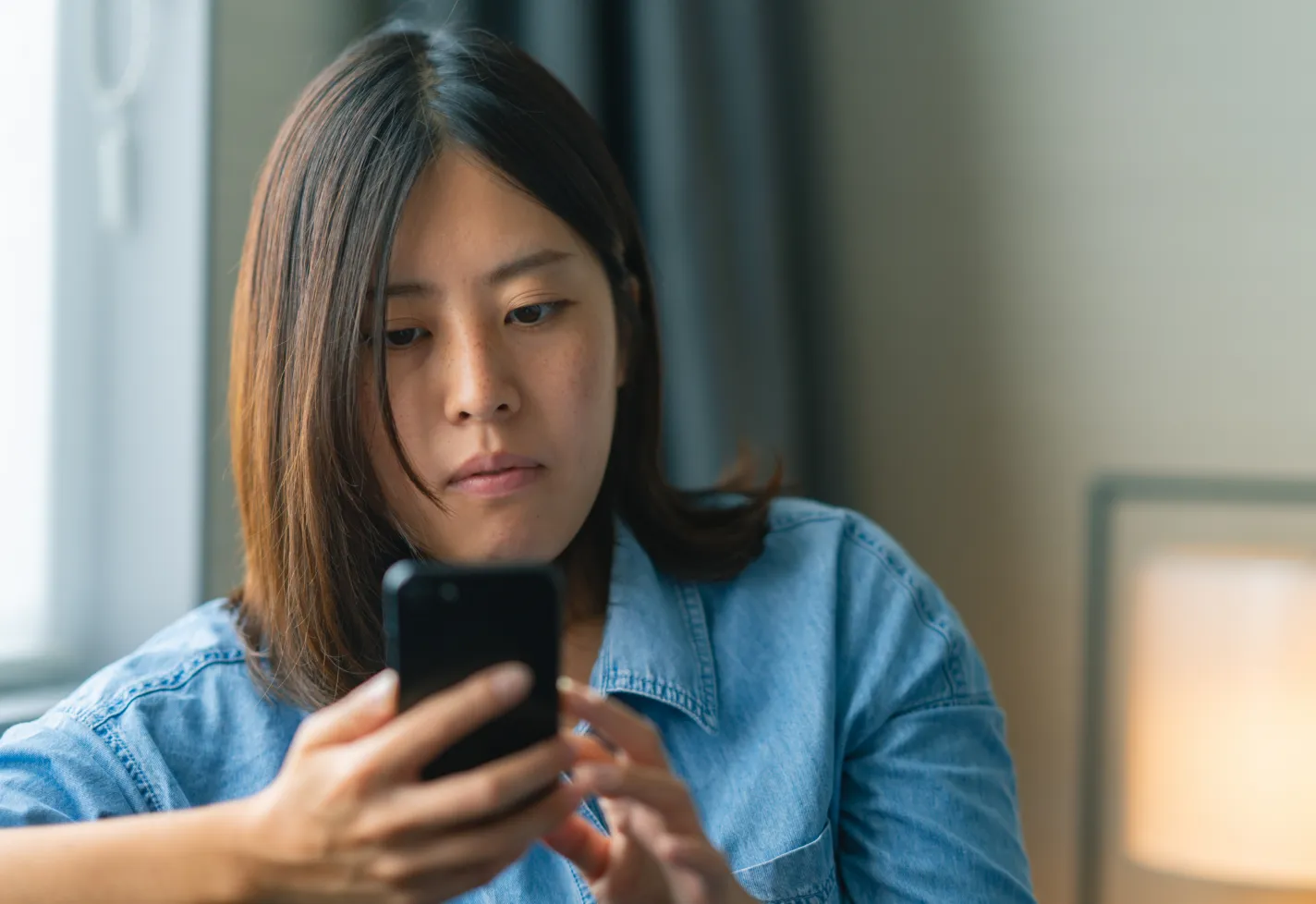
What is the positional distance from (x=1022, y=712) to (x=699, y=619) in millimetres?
754

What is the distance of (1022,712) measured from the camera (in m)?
1.55

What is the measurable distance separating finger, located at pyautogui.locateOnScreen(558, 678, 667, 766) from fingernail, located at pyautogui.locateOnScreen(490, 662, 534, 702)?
0.03 metres

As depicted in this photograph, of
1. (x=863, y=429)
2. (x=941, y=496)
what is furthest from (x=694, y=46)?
(x=941, y=496)

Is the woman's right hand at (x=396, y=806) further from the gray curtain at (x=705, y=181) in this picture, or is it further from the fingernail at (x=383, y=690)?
the gray curtain at (x=705, y=181)

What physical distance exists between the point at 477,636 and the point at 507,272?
34cm

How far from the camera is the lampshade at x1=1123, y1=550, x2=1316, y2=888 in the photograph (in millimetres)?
1177

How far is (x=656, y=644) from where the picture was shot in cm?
94

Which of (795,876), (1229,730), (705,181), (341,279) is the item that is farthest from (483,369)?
(1229,730)

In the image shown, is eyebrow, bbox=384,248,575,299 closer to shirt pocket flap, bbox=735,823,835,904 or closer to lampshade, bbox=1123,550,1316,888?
shirt pocket flap, bbox=735,823,835,904

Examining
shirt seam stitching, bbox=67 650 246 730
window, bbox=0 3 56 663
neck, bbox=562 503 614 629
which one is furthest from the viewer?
window, bbox=0 3 56 663

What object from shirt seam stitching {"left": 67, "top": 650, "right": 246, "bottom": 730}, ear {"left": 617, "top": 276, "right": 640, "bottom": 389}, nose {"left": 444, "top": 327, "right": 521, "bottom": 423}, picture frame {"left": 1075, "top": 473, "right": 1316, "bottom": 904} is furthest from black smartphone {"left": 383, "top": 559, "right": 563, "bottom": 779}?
picture frame {"left": 1075, "top": 473, "right": 1316, "bottom": 904}

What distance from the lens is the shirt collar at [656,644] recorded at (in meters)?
Answer: 0.91

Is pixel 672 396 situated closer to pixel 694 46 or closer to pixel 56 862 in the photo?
pixel 694 46

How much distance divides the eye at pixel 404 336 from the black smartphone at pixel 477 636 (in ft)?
1.00
